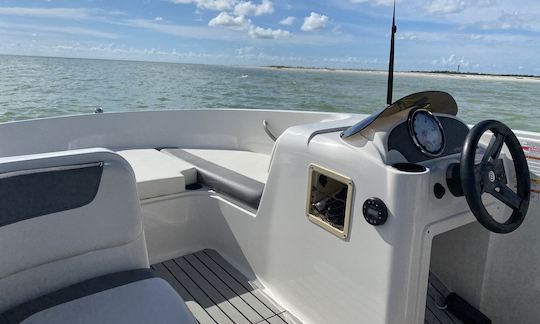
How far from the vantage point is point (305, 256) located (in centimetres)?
149

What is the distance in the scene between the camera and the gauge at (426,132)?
4.23 ft

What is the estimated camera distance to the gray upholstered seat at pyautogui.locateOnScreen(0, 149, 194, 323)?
951mm

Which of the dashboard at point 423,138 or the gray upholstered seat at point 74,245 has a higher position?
the dashboard at point 423,138

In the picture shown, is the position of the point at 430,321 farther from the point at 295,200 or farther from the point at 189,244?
the point at 189,244

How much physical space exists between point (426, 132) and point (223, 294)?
1.07m

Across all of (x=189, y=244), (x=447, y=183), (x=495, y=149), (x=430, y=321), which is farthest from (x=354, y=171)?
(x=189, y=244)

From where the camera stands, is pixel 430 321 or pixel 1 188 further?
pixel 430 321

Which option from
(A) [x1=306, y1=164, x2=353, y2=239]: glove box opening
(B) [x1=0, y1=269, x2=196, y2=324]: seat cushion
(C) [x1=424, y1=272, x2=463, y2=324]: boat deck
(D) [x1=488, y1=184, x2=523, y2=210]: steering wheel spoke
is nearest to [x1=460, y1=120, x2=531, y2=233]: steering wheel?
(D) [x1=488, y1=184, x2=523, y2=210]: steering wheel spoke

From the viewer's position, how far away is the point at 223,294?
5.78 ft

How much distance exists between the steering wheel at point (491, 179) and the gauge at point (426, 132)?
15 cm

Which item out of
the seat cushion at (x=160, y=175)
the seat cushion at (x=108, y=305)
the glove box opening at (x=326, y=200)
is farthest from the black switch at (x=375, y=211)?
the seat cushion at (x=160, y=175)

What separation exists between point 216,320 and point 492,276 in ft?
3.55

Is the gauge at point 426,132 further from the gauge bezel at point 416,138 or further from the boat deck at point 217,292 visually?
the boat deck at point 217,292

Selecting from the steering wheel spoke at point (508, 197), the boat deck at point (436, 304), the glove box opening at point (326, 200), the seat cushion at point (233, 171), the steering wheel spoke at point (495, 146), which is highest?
the steering wheel spoke at point (495, 146)
